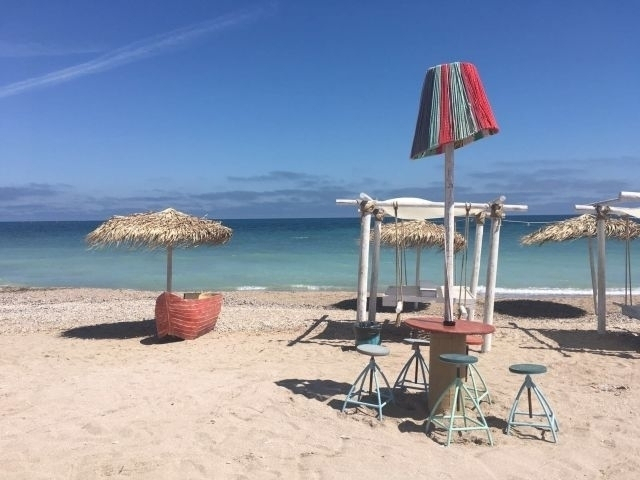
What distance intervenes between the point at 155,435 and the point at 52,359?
3.53 m

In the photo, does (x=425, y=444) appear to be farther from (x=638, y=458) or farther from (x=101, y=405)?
(x=101, y=405)

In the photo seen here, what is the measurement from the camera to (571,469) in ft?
12.8

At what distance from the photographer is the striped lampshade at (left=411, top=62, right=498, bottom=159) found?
4.57m

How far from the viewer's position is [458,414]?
476 centimetres

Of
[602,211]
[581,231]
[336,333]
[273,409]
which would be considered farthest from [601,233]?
[273,409]

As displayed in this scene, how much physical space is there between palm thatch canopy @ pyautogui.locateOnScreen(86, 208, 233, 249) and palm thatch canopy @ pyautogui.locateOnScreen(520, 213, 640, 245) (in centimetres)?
678

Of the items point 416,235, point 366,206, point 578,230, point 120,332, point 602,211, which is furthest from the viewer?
point 416,235

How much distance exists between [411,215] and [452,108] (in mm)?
4217

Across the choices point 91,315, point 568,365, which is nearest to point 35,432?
point 568,365

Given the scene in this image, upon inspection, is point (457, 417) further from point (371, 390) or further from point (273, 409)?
point (273, 409)

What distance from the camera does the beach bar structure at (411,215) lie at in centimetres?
732

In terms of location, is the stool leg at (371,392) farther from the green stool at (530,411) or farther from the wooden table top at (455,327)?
the green stool at (530,411)

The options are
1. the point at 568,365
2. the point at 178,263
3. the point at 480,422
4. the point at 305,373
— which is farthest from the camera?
the point at 178,263

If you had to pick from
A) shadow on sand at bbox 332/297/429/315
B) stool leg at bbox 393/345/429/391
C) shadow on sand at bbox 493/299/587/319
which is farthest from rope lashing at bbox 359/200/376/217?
shadow on sand at bbox 493/299/587/319
